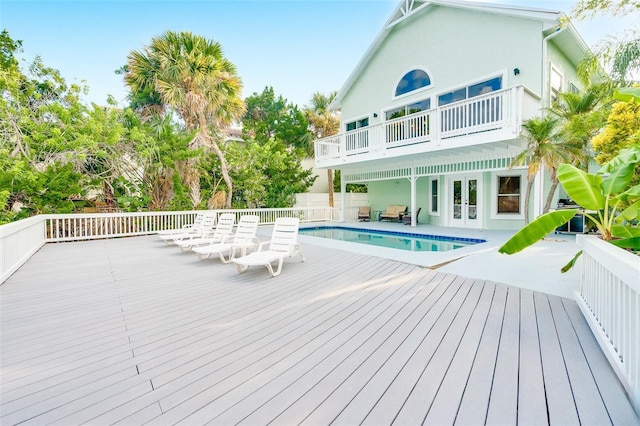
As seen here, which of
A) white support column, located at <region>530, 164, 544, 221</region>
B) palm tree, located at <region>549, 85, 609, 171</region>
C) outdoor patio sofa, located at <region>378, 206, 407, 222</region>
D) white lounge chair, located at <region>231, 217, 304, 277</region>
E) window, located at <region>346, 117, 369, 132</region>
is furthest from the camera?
window, located at <region>346, 117, 369, 132</region>

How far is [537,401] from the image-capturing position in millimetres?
2039

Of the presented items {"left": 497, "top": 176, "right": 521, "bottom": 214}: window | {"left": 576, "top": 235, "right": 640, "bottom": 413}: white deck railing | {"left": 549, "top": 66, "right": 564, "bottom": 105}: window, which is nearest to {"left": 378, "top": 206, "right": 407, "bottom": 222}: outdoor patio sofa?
{"left": 497, "top": 176, "right": 521, "bottom": 214}: window

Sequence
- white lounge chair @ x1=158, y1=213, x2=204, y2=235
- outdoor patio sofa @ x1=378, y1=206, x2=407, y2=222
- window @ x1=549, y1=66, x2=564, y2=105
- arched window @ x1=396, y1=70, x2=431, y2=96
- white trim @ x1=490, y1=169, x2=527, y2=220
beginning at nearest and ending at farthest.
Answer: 1. white lounge chair @ x1=158, y1=213, x2=204, y2=235
2. window @ x1=549, y1=66, x2=564, y2=105
3. white trim @ x1=490, y1=169, x2=527, y2=220
4. arched window @ x1=396, y1=70, x2=431, y2=96
5. outdoor patio sofa @ x1=378, y1=206, x2=407, y2=222

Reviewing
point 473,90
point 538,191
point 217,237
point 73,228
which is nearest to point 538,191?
point 538,191

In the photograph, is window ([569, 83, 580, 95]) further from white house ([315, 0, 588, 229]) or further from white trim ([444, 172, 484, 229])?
white trim ([444, 172, 484, 229])

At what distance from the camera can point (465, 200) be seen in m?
12.7

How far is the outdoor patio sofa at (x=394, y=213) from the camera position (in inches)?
591

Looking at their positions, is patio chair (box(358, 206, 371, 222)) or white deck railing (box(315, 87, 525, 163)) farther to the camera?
patio chair (box(358, 206, 371, 222))

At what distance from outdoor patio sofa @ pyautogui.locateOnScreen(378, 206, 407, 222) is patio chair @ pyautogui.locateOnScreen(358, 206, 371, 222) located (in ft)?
3.44

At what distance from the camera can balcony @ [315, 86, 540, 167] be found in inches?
344

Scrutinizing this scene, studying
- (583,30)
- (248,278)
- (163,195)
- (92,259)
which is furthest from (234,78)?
(583,30)

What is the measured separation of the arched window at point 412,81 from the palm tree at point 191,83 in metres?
7.56

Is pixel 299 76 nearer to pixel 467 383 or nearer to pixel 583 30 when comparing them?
pixel 583 30

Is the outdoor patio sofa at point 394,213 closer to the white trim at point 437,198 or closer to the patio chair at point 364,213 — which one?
the patio chair at point 364,213
